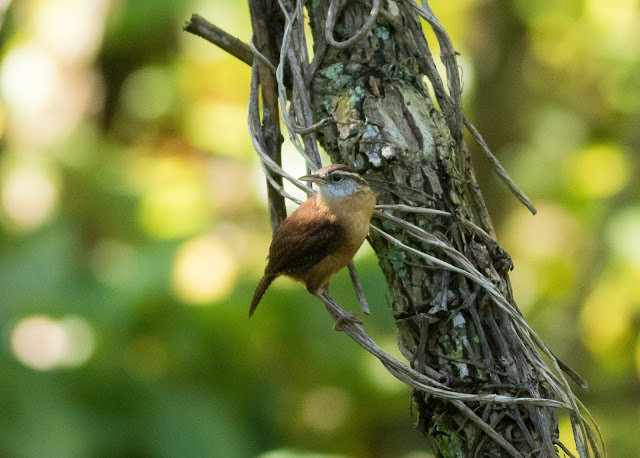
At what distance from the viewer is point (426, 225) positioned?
1812 millimetres

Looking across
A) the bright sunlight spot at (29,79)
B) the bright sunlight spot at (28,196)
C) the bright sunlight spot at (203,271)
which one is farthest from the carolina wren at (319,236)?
the bright sunlight spot at (29,79)

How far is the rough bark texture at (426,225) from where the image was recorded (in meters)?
1.73

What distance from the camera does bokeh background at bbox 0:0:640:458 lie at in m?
4.29

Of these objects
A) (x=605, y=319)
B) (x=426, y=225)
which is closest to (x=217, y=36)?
(x=426, y=225)

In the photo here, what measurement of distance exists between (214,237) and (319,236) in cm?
291

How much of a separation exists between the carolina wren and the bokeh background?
1.76 m

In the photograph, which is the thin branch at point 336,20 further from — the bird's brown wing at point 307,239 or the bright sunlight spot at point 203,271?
the bright sunlight spot at point 203,271

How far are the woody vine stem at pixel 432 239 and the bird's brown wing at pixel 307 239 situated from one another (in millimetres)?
299

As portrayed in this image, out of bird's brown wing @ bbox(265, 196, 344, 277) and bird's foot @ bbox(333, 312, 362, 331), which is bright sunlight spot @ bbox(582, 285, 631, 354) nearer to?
bird's brown wing @ bbox(265, 196, 344, 277)

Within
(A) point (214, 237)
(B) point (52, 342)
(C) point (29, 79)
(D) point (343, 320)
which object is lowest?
(B) point (52, 342)

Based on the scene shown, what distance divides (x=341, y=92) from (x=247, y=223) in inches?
160

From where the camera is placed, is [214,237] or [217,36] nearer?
[217,36]

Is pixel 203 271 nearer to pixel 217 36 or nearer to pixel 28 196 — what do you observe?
pixel 28 196

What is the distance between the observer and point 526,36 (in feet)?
20.0
